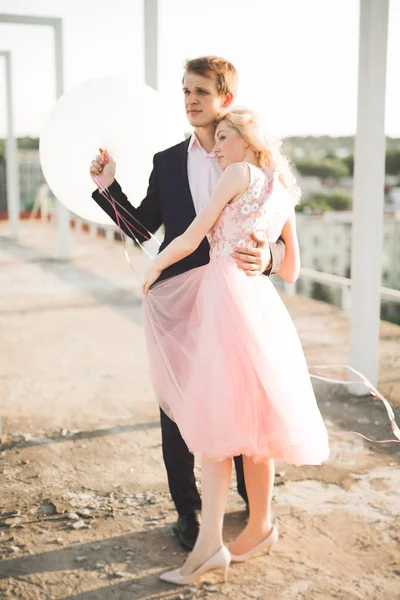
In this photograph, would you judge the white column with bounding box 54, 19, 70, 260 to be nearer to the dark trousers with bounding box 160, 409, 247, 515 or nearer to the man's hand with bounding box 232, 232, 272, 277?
the dark trousers with bounding box 160, 409, 247, 515

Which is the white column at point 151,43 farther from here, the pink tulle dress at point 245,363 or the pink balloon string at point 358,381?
the pink tulle dress at point 245,363

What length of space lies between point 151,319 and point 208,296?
270mm

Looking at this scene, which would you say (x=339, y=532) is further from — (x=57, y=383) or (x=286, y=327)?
(x=57, y=383)

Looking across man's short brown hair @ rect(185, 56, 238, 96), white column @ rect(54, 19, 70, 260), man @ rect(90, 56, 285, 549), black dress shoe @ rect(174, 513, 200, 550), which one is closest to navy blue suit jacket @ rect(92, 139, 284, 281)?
man @ rect(90, 56, 285, 549)

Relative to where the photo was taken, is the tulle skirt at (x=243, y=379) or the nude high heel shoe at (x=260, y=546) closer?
the tulle skirt at (x=243, y=379)

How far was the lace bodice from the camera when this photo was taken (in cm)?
231

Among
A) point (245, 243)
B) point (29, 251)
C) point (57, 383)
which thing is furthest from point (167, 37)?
point (29, 251)

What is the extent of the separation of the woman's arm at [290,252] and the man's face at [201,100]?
1.58ft

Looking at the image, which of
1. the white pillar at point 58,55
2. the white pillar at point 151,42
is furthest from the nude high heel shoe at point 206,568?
the white pillar at point 58,55

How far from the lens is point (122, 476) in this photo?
325 cm

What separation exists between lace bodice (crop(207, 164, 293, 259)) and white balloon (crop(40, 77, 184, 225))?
626mm

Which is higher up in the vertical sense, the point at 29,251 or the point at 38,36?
the point at 38,36

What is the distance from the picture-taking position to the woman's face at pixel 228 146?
2320 mm

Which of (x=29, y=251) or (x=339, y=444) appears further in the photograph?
(x=29, y=251)
